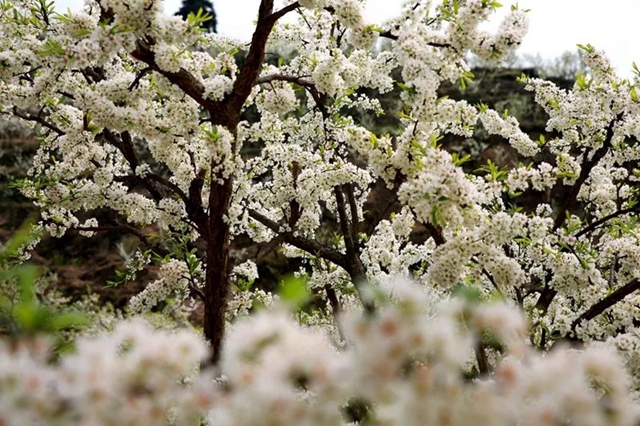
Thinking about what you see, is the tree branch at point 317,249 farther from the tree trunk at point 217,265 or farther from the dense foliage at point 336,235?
the tree trunk at point 217,265

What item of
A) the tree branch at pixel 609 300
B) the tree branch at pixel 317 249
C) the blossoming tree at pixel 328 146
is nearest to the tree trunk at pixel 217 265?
the blossoming tree at pixel 328 146

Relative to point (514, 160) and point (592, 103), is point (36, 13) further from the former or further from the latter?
point (514, 160)

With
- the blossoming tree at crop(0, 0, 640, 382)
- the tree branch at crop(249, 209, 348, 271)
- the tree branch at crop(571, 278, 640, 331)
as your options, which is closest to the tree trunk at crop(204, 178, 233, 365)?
the blossoming tree at crop(0, 0, 640, 382)

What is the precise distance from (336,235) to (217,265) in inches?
83.1

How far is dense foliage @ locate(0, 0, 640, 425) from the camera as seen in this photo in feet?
3.69

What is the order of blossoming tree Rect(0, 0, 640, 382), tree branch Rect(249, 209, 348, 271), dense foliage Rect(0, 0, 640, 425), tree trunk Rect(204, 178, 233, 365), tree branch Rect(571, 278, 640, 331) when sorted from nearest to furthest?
dense foliage Rect(0, 0, 640, 425) < blossoming tree Rect(0, 0, 640, 382) < tree branch Rect(571, 278, 640, 331) < tree trunk Rect(204, 178, 233, 365) < tree branch Rect(249, 209, 348, 271)

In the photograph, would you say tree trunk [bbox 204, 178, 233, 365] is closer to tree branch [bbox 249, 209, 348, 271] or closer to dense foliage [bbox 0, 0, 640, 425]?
dense foliage [bbox 0, 0, 640, 425]

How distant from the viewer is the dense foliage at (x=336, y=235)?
113 centimetres

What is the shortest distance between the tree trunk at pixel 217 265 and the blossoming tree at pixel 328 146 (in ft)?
0.04

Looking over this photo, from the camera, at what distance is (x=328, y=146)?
5.46 meters

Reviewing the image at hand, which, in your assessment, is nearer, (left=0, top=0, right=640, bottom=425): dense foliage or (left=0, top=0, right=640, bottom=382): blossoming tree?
(left=0, top=0, right=640, bottom=425): dense foliage

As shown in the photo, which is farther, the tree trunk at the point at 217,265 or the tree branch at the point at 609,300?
the tree trunk at the point at 217,265

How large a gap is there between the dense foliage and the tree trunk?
2cm

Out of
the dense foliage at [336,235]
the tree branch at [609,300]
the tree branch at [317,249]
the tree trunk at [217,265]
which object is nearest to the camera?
the dense foliage at [336,235]
